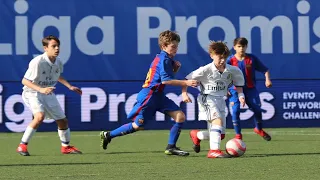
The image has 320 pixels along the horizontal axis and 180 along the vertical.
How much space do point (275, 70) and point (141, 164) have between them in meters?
10.3

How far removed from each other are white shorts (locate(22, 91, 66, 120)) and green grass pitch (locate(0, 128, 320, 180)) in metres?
0.60

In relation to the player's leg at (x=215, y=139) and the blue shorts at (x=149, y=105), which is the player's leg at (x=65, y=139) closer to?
the blue shorts at (x=149, y=105)

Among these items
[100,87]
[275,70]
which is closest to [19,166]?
[100,87]

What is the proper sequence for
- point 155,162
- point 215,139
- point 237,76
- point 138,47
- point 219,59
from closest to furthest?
point 155,162 → point 215,139 → point 219,59 → point 237,76 → point 138,47

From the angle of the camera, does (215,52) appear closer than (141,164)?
No

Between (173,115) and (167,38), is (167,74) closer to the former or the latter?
(167,38)

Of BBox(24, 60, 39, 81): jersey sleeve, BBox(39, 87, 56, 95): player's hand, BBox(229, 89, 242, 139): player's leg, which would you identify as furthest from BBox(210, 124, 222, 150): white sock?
BBox(229, 89, 242, 139): player's leg

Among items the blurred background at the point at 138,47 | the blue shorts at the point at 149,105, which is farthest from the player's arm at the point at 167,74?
the blurred background at the point at 138,47

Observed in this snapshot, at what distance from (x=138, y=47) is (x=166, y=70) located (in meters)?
8.64

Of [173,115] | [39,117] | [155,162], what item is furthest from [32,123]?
[155,162]

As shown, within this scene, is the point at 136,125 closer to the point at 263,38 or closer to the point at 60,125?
the point at 60,125

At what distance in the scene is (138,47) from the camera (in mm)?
20906

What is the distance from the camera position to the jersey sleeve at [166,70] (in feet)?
40.3

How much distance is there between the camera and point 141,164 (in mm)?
11203
